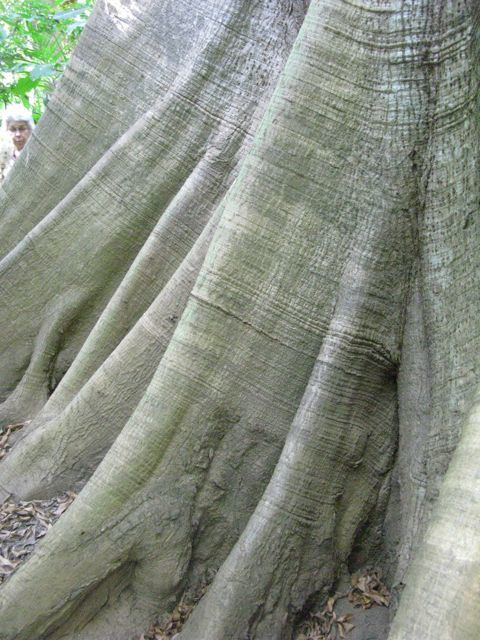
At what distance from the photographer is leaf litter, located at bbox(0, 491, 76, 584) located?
132 inches

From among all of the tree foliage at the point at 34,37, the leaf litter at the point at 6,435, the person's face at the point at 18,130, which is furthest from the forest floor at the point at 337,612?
the person's face at the point at 18,130

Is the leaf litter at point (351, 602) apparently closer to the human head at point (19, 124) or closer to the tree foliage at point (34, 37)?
the tree foliage at point (34, 37)

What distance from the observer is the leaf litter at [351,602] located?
288cm

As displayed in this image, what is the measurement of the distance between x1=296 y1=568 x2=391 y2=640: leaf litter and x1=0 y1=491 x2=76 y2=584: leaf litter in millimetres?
1308

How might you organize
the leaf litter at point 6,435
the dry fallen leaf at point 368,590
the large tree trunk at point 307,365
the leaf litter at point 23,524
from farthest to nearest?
the leaf litter at point 6,435, the leaf litter at point 23,524, the dry fallen leaf at point 368,590, the large tree trunk at point 307,365

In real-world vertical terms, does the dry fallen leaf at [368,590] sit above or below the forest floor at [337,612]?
above

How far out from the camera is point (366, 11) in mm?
2896

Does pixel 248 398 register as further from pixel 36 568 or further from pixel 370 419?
pixel 36 568

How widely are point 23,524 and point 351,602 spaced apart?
1574 mm

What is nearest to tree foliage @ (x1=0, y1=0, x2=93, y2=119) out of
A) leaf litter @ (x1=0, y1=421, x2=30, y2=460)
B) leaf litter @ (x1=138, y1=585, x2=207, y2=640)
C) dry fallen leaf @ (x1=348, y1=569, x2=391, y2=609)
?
leaf litter @ (x1=0, y1=421, x2=30, y2=460)

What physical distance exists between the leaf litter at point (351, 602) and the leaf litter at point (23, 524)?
1.31 meters

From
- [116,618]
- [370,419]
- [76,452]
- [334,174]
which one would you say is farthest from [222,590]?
[334,174]

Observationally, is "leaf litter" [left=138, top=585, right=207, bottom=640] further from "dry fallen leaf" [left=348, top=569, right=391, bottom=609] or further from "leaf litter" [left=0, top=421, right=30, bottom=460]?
"leaf litter" [left=0, top=421, right=30, bottom=460]

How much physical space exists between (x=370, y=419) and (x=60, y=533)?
136 cm
